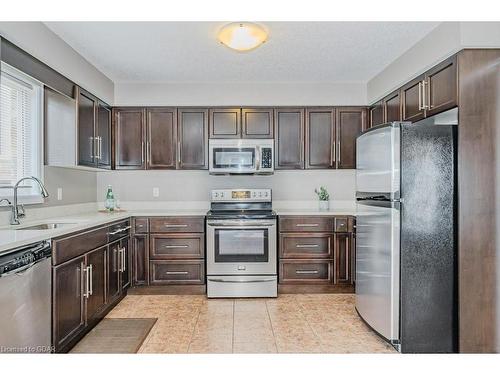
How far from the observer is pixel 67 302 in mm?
2484

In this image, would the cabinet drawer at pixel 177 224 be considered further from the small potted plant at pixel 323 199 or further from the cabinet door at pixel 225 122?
the small potted plant at pixel 323 199

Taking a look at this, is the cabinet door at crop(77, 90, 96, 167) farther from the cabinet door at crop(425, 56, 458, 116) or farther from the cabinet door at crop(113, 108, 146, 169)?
the cabinet door at crop(425, 56, 458, 116)

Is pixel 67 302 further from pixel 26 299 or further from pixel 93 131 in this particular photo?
pixel 93 131

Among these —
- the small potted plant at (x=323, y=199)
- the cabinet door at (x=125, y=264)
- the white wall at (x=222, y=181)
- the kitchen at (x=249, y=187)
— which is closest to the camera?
the kitchen at (x=249, y=187)

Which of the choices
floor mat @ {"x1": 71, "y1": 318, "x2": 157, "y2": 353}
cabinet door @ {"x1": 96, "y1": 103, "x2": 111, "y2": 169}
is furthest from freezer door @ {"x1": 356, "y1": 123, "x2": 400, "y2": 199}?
cabinet door @ {"x1": 96, "y1": 103, "x2": 111, "y2": 169}

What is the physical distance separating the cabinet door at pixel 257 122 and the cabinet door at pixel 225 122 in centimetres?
7

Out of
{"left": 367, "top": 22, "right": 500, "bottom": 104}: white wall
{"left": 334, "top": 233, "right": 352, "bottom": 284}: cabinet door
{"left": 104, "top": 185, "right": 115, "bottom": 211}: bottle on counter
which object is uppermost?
{"left": 367, "top": 22, "right": 500, "bottom": 104}: white wall

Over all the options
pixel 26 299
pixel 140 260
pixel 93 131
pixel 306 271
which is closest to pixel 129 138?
pixel 93 131

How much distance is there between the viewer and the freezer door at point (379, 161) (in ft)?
8.16

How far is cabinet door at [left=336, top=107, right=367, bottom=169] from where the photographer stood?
169 inches

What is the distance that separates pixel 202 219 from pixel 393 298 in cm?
211

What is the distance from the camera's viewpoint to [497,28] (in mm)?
2408

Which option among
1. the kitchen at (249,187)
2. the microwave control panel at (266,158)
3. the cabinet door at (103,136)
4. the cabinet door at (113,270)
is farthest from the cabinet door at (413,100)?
the cabinet door at (103,136)

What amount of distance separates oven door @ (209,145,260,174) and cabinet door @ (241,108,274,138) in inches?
7.6
